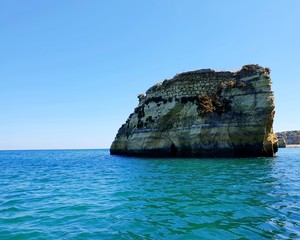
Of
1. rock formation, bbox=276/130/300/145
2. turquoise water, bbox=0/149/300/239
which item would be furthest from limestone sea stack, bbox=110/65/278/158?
rock formation, bbox=276/130/300/145

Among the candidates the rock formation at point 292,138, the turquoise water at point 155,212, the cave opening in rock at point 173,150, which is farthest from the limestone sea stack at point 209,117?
the rock formation at point 292,138

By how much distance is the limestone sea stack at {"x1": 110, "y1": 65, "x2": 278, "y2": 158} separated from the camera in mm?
37625

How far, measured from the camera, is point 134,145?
1842 inches

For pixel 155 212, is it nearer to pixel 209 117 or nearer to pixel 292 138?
pixel 209 117

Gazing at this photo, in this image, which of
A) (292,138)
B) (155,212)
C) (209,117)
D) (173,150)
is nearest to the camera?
(155,212)

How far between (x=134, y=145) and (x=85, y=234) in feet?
128

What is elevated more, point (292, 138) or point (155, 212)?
point (292, 138)

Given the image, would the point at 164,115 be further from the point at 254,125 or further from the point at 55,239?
the point at 55,239

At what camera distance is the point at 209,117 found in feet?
130

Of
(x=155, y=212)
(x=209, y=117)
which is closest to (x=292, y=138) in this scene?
(x=209, y=117)

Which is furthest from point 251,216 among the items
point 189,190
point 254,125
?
point 254,125

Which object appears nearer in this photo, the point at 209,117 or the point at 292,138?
the point at 209,117

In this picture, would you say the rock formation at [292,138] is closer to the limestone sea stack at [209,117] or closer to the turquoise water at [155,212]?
the limestone sea stack at [209,117]

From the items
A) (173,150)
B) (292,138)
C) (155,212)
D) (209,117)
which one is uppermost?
(209,117)
